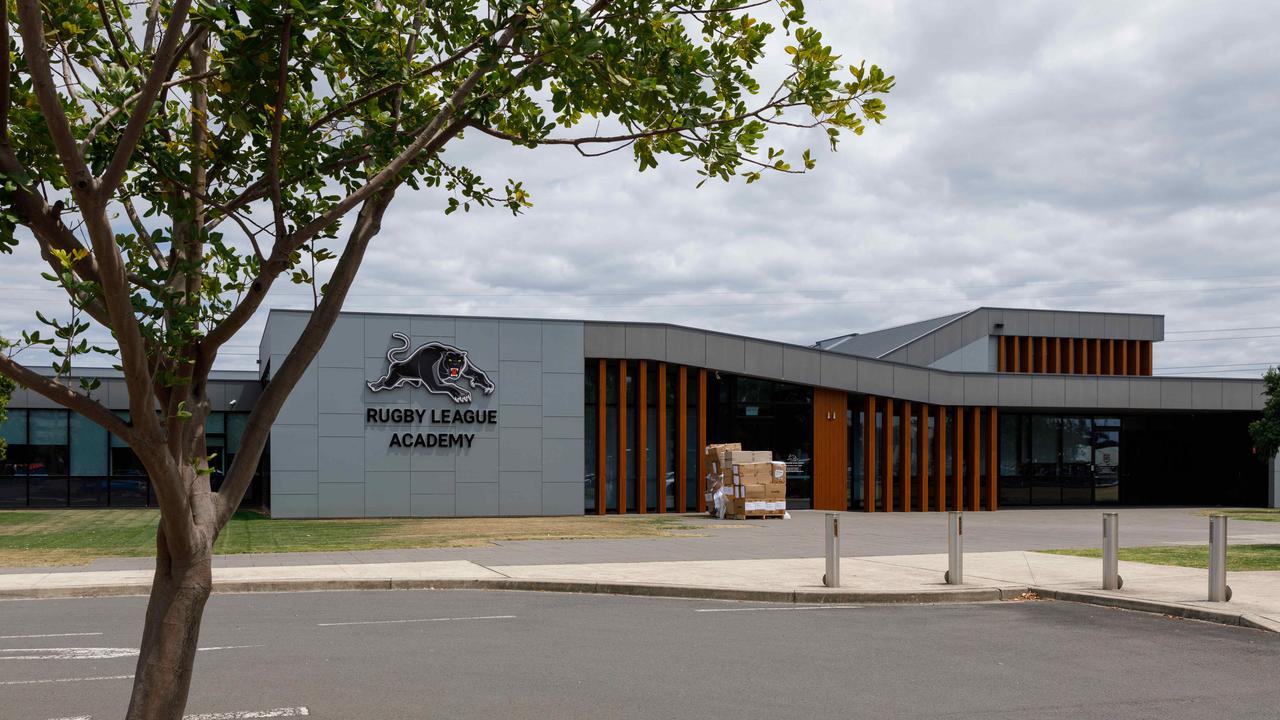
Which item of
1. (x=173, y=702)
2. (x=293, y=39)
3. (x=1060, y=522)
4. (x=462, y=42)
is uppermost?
(x=462, y=42)

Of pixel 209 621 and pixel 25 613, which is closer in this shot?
pixel 209 621

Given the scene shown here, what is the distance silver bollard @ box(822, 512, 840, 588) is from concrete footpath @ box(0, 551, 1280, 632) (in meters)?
0.21

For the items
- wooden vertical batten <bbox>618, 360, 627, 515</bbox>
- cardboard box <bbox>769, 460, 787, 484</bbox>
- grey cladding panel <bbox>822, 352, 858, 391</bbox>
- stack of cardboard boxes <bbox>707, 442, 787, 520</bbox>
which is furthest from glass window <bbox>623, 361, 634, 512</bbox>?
grey cladding panel <bbox>822, 352, 858, 391</bbox>

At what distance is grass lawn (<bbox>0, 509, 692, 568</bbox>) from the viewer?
19.5 meters

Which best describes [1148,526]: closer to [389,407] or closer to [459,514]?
[459,514]

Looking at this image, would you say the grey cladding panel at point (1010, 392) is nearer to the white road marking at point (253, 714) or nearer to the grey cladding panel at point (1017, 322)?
the grey cladding panel at point (1017, 322)

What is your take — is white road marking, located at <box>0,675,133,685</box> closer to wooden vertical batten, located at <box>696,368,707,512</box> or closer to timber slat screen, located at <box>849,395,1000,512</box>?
wooden vertical batten, located at <box>696,368,707,512</box>

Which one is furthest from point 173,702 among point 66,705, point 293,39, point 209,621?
point 209,621

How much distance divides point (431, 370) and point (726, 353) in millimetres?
8802

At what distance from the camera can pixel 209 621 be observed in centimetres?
1155

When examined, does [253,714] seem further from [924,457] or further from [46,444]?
[46,444]

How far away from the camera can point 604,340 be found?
31.7 meters

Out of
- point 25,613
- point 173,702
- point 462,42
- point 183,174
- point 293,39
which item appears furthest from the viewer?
point 25,613

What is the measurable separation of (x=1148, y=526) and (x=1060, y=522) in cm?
243
